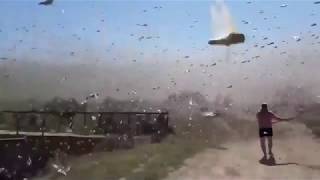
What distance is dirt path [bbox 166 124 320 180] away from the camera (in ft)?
6.81

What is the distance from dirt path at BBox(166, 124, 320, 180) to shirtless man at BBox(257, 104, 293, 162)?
0.02m

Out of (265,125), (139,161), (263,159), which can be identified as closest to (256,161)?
(263,159)

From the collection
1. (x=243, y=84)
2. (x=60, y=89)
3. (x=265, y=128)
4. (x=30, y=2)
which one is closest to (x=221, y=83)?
(x=243, y=84)

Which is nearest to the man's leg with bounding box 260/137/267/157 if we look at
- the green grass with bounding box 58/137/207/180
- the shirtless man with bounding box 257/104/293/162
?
the shirtless man with bounding box 257/104/293/162

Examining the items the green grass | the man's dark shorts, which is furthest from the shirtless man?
the green grass

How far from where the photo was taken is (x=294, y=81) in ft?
6.82

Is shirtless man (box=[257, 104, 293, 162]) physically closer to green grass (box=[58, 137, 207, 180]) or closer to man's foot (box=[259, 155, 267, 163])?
man's foot (box=[259, 155, 267, 163])

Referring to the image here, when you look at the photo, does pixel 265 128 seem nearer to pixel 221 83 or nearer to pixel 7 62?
pixel 221 83

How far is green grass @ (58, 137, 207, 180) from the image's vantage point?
2.11 m

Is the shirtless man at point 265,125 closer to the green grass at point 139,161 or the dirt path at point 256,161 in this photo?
the dirt path at point 256,161

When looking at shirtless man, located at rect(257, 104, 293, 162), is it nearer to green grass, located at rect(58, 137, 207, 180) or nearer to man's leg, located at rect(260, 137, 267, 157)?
man's leg, located at rect(260, 137, 267, 157)

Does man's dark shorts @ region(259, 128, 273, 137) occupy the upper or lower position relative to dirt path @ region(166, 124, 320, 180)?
upper

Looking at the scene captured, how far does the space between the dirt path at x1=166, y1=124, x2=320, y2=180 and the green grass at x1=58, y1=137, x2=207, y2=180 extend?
49 mm

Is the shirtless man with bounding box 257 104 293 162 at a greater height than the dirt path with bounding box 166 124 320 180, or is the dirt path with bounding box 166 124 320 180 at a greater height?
the shirtless man with bounding box 257 104 293 162
